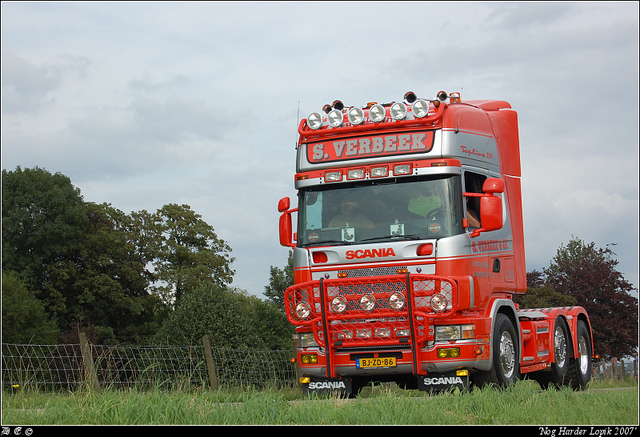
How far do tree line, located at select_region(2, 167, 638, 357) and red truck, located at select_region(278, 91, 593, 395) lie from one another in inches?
904

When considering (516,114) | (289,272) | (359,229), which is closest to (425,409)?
(359,229)

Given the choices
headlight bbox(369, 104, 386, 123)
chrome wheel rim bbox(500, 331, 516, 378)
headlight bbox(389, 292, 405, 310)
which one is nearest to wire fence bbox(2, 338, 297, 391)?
headlight bbox(389, 292, 405, 310)

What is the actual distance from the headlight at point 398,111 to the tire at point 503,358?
10.9 feet

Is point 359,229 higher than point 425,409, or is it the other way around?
point 359,229

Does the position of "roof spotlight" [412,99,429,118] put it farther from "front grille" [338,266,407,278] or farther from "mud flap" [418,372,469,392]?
"mud flap" [418,372,469,392]

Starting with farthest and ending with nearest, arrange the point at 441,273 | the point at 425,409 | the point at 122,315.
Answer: the point at 122,315 → the point at 441,273 → the point at 425,409

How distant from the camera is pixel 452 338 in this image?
9.88 meters

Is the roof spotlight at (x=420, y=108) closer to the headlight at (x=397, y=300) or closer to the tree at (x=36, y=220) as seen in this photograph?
the headlight at (x=397, y=300)

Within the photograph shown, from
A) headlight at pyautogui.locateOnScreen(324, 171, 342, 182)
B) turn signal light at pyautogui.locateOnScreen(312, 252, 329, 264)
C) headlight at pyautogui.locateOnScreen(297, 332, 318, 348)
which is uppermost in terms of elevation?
headlight at pyautogui.locateOnScreen(324, 171, 342, 182)

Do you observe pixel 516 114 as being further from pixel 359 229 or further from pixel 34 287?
pixel 34 287

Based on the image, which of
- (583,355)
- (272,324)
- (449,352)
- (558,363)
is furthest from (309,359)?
(272,324)

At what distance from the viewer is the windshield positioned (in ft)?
32.9

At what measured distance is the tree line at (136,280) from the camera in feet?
114

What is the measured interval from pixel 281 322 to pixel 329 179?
47906mm
